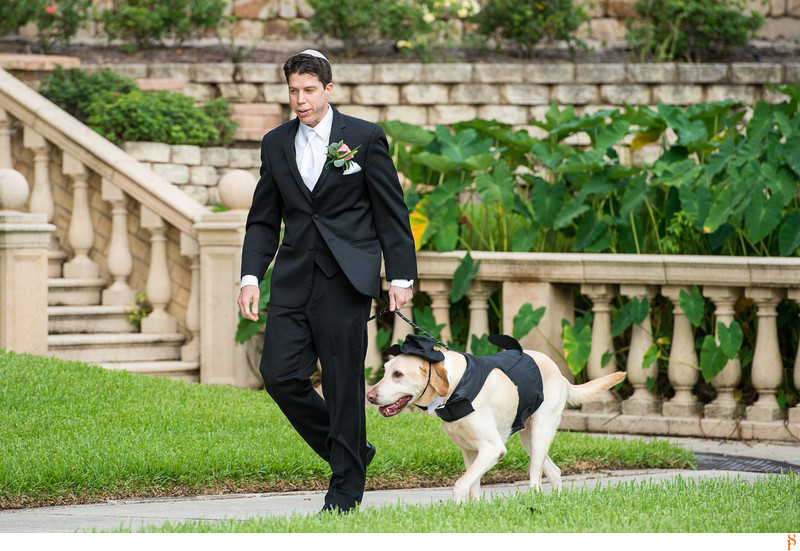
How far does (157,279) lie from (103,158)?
982mm

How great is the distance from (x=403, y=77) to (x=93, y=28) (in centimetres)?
471

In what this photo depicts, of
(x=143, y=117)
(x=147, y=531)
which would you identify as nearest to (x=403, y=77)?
(x=143, y=117)

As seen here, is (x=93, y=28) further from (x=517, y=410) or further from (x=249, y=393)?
(x=517, y=410)

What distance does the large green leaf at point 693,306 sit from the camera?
6742 millimetres

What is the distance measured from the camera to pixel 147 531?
3.75 meters

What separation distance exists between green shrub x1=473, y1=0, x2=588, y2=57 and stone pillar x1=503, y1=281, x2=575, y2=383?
7.38 metres

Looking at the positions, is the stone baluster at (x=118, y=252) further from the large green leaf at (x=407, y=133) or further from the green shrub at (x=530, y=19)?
the green shrub at (x=530, y=19)

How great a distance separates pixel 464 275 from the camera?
289 inches

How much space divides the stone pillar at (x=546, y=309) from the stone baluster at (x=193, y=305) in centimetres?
228

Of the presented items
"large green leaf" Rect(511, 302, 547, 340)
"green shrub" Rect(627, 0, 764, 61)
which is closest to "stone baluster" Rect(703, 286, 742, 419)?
"large green leaf" Rect(511, 302, 547, 340)

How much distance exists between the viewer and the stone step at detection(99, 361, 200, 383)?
7.91 metres

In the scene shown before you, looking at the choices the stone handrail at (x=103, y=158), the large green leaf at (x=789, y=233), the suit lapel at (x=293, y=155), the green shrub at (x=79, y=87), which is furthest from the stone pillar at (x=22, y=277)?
the large green leaf at (x=789, y=233)

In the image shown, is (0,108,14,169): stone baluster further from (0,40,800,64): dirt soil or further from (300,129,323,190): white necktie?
(300,129,323,190): white necktie

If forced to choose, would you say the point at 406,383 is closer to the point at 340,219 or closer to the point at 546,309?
the point at 340,219
